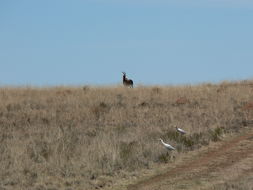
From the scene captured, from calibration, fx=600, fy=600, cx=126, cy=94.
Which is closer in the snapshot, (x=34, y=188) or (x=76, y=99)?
(x=34, y=188)

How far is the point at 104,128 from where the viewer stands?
19.2 m

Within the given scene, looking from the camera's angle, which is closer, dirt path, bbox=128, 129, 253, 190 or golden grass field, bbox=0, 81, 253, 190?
dirt path, bbox=128, 129, 253, 190

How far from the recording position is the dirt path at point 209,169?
1215 cm

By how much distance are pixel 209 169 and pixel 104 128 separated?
6.54 m

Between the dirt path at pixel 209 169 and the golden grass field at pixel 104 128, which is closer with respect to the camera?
the dirt path at pixel 209 169

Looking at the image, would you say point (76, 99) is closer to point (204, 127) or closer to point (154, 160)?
point (204, 127)

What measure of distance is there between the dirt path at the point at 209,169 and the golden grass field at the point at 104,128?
494 mm

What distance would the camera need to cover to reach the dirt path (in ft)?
39.9

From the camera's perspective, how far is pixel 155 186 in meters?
12.2

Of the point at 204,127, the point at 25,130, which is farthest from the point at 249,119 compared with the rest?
the point at 25,130

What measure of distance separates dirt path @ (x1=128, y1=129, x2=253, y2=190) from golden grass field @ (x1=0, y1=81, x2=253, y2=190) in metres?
0.49

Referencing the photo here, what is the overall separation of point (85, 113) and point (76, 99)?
297 cm

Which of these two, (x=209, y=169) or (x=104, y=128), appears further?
(x=104, y=128)

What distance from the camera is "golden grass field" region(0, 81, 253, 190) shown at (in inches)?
542
